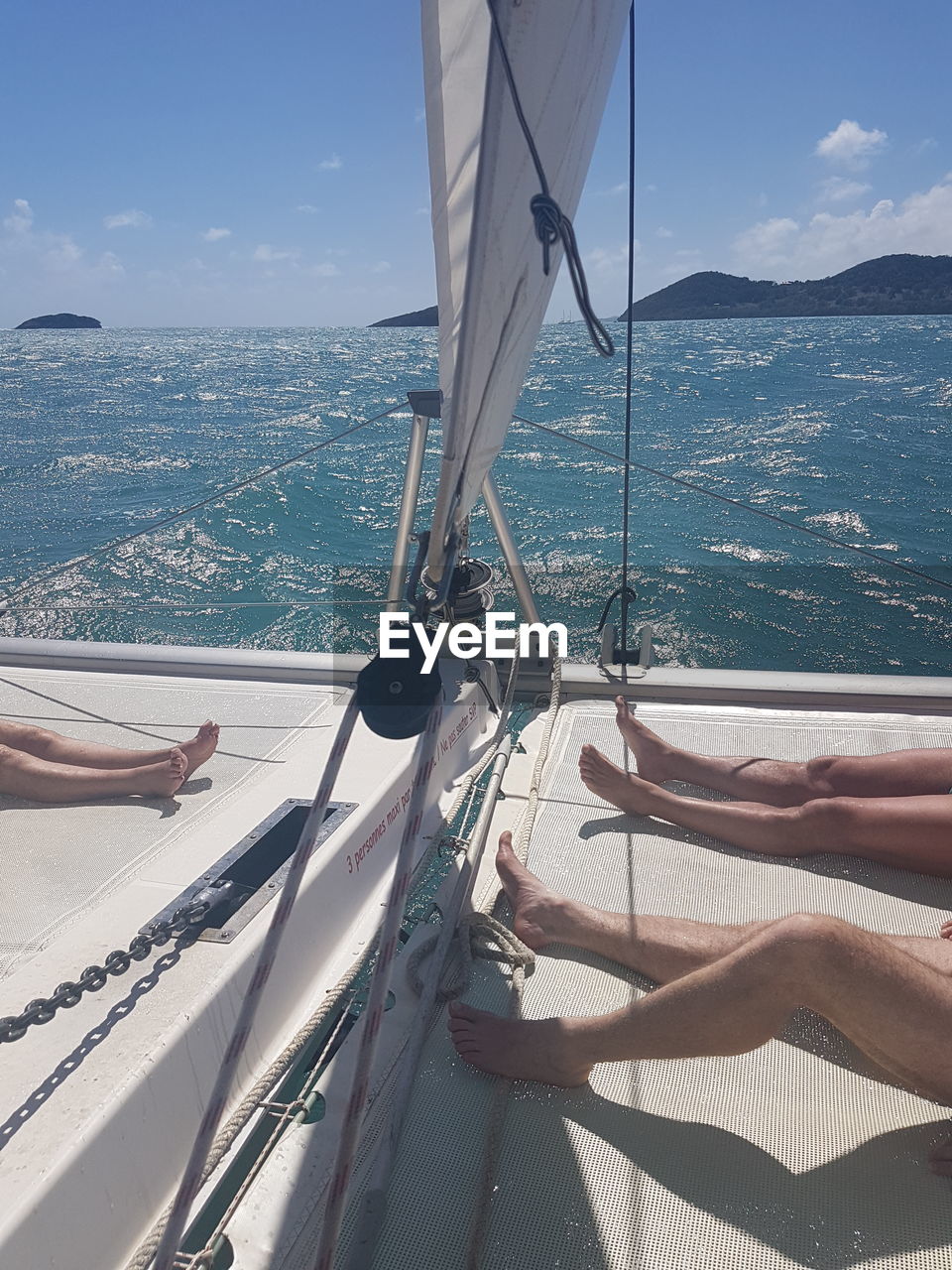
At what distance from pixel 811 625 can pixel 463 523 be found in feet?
15.5

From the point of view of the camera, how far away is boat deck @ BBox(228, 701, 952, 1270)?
111 centimetres

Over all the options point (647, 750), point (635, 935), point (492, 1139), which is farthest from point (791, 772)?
point (492, 1139)

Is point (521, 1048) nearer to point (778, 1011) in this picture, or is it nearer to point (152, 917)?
point (778, 1011)

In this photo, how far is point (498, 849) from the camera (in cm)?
194

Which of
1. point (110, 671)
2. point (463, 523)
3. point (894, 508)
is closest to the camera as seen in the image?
point (463, 523)

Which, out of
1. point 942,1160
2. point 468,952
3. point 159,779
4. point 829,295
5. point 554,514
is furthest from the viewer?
point 829,295

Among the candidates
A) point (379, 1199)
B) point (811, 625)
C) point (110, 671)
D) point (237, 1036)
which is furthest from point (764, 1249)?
point (811, 625)

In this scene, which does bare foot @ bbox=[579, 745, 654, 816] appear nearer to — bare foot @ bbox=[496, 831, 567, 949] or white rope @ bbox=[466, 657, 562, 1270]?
white rope @ bbox=[466, 657, 562, 1270]

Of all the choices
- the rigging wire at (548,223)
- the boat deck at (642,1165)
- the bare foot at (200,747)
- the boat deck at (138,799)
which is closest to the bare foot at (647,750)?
the boat deck at (642,1165)

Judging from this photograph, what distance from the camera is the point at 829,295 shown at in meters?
41.9

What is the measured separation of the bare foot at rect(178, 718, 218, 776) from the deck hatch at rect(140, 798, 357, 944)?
1.14 ft

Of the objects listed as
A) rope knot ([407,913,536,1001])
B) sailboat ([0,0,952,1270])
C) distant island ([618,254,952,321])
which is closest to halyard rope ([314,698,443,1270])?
sailboat ([0,0,952,1270])

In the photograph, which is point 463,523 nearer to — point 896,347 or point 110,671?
point 110,671

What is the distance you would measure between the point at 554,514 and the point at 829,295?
1586 inches
